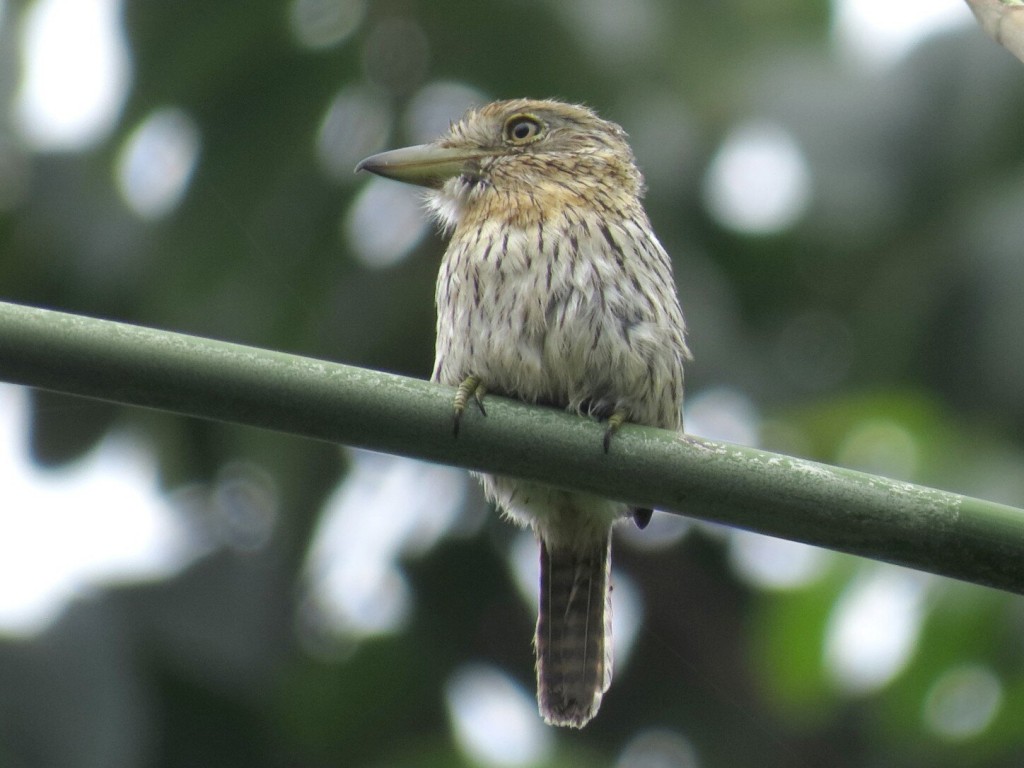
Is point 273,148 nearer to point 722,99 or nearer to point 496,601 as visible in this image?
point 722,99

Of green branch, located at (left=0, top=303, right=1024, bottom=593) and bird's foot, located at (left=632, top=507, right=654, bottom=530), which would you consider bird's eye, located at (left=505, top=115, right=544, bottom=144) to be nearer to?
bird's foot, located at (left=632, top=507, right=654, bottom=530)

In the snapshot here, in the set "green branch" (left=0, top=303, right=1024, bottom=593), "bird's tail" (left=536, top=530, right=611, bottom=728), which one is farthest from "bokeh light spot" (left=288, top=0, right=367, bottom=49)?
"green branch" (left=0, top=303, right=1024, bottom=593)

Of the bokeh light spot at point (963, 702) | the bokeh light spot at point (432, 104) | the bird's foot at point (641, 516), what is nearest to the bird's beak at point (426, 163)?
the bird's foot at point (641, 516)

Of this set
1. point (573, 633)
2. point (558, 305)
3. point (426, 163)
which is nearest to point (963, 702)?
point (573, 633)

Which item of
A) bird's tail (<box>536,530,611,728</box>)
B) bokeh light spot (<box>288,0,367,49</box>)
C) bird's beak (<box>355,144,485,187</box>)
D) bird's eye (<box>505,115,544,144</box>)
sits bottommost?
bird's tail (<box>536,530,611,728</box>)

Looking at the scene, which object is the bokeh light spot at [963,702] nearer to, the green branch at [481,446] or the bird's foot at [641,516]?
the bird's foot at [641,516]

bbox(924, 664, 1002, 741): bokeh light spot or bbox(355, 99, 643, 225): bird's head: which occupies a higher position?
bbox(355, 99, 643, 225): bird's head

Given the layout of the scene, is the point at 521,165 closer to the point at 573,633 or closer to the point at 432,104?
the point at 573,633
